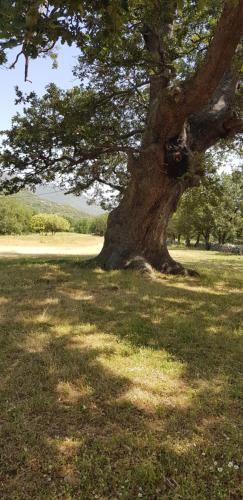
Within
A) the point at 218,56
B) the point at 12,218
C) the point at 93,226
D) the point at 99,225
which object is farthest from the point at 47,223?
the point at 218,56

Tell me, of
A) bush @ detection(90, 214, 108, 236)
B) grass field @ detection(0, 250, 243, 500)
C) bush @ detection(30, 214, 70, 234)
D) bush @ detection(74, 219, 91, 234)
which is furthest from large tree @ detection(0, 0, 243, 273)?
bush @ detection(74, 219, 91, 234)

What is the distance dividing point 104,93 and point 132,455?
12.5 metres

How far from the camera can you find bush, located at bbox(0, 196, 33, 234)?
12488cm

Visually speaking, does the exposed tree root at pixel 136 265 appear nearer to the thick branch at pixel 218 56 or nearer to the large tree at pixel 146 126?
the large tree at pixel 146 126

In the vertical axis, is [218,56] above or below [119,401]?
above

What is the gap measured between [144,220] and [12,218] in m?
122

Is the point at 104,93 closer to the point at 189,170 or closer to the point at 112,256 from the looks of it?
the point at 189,170

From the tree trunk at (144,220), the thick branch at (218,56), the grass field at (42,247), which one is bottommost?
the grass field at (42,247)

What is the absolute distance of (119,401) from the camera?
415cm

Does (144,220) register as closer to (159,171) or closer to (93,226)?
(159,171)

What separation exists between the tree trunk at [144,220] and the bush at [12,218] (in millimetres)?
116871

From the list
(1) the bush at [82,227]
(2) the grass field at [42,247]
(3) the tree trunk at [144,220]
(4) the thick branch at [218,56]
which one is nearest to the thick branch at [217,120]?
(3) the tree trunk at [144,220]

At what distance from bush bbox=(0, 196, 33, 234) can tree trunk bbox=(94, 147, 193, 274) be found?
4601 inches

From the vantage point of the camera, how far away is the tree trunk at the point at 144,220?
39.6ft
